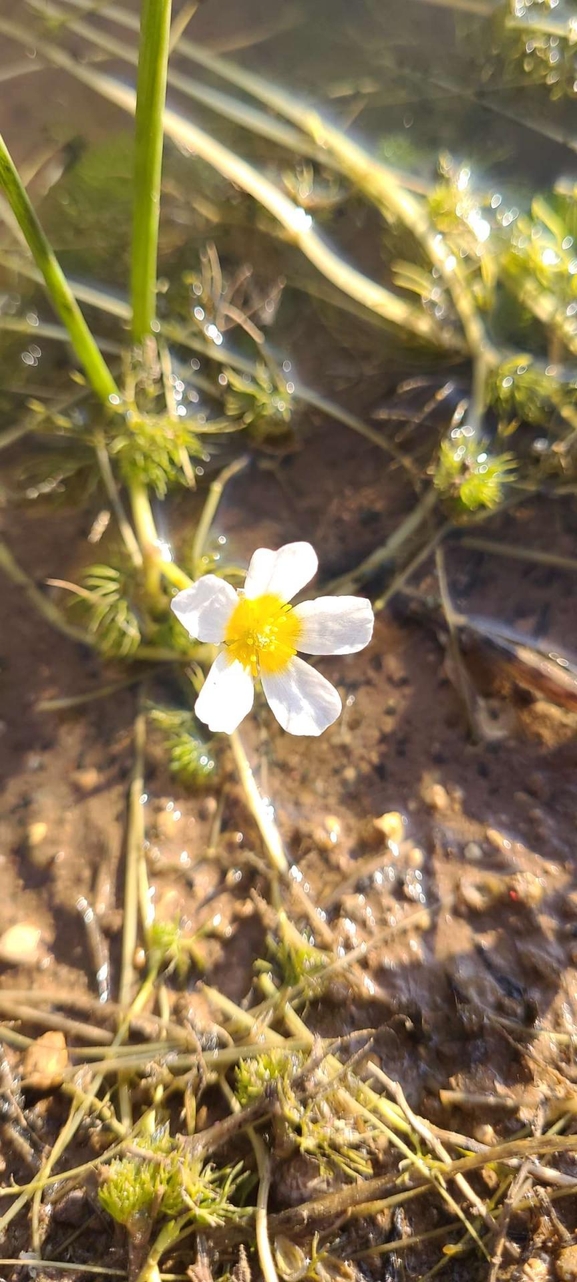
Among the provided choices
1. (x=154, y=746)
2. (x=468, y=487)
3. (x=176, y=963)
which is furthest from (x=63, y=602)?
(x=468, y=487)

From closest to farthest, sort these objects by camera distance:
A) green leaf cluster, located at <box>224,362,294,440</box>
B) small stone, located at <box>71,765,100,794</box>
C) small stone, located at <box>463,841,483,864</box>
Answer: small stone, located at <box>463,841,483,864</box>, small stone, located at <box>71,765,100,794</box>, green leaf cluster, located at <box>224,362,294,440</box>

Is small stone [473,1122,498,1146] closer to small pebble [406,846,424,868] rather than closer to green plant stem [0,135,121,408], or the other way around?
small pebble [406,846,424,868]

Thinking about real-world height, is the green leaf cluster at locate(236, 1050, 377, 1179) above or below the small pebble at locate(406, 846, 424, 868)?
below

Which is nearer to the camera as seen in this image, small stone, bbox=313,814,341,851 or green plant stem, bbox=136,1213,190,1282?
green plant stem, bbox=136,1213,190,1282

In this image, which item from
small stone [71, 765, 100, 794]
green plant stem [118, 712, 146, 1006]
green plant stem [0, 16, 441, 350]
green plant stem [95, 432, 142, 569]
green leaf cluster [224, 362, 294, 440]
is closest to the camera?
green plant stem [118, 712, 146, 1006]

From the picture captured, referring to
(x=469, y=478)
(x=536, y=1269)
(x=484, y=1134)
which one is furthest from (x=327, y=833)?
(x=469, y=478)

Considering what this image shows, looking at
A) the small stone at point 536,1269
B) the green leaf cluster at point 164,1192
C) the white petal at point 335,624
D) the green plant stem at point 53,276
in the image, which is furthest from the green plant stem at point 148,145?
the small stone at point 536,1269

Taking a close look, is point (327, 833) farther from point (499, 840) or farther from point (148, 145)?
point (148, 145)

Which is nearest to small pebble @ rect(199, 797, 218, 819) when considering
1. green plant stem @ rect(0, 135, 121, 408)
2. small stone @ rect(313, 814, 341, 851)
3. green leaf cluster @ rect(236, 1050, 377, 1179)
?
small stone @ rect(313, 814, 341, 851)

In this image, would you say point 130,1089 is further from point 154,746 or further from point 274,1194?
point 154,746
